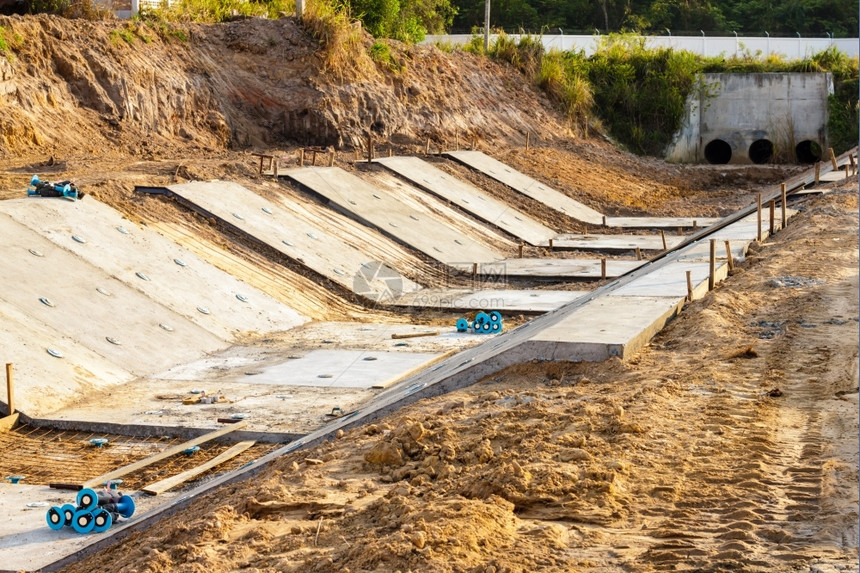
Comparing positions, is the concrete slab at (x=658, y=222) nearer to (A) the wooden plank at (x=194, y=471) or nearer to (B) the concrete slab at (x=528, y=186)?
(B) the concrete slab at (x=528, y=186)

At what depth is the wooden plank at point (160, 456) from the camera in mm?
9281

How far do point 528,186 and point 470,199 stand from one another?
3550mm

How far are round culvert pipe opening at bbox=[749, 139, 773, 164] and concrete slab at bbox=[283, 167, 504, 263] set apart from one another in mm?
20803

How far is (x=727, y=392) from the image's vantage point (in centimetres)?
855

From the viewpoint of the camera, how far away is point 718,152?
4053 cm

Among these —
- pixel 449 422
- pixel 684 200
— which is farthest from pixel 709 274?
pixel 684 200

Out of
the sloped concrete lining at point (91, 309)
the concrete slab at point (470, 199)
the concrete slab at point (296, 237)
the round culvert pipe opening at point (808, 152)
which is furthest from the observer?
the round culvert pipe opening at point (808, 152)

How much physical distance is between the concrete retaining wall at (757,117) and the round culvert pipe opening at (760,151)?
0.14 feet

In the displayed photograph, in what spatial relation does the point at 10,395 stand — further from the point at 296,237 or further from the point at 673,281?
the point at 296,237

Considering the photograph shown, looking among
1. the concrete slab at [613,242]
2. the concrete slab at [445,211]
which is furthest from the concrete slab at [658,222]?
the concrete slab at [445,211]

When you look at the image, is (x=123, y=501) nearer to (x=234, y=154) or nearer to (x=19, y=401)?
(x=19, y=401)

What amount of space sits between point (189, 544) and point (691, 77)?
36196mm

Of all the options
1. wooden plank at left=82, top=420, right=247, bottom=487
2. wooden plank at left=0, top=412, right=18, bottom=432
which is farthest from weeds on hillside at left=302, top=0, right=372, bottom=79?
wooden plank at left=82, top=420, right=247, bottom=487

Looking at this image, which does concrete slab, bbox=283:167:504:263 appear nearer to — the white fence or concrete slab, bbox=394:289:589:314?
concrete slab, bbox=394:289:589:314
